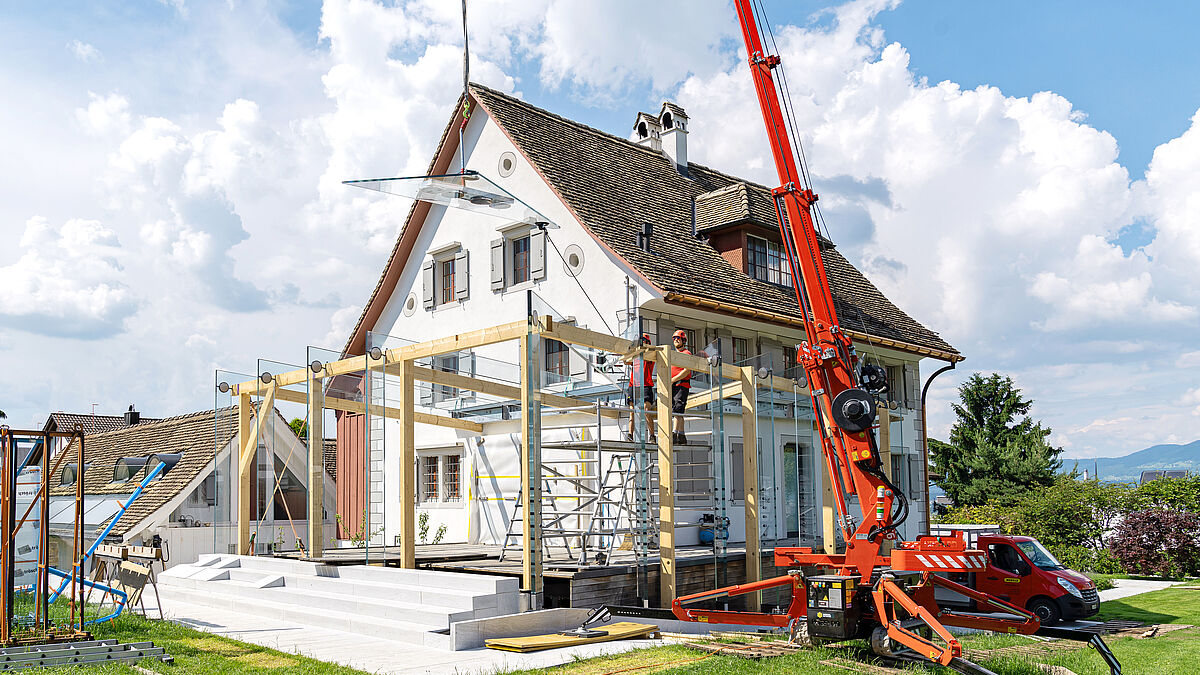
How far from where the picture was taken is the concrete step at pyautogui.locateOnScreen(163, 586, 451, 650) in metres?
11.8

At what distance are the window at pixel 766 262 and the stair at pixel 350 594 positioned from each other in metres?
11.5

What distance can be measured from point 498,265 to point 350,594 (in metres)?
9.58

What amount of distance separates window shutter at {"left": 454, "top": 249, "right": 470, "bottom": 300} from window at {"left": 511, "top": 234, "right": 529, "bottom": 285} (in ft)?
4.70

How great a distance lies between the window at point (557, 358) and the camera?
19.4 meters

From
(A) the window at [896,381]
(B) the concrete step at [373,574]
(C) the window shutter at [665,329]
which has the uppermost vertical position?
(C) the window shutter at [665,329]

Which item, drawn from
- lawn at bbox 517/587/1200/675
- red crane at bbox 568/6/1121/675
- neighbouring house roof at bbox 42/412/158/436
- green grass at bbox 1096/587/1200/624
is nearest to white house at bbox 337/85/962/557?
red crane at bbox 568/6/1121/675

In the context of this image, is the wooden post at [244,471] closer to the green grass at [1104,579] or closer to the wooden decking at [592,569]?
the wooden decking at [592,569]

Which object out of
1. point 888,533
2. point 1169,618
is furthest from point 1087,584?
point 888,533

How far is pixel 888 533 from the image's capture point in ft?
36.8

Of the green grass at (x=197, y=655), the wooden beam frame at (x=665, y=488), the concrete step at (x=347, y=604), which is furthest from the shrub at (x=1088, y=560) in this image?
the green grass at (x=197, y=655)

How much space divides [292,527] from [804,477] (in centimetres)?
897

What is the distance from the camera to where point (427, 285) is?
24.0 meters

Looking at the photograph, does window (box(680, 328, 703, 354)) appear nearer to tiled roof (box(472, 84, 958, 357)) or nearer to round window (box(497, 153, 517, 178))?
tiled roof (box(472, 84, 958, 357))

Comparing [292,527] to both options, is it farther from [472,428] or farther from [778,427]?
[778,427]
